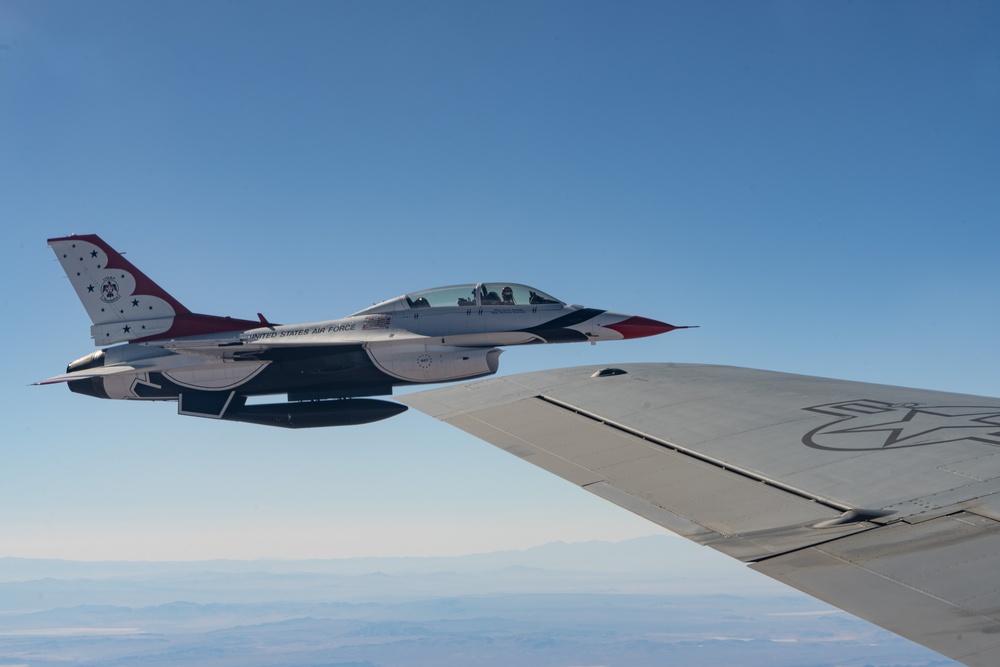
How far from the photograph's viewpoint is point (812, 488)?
812cm

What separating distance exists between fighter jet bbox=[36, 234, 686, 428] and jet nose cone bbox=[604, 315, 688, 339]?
30mm

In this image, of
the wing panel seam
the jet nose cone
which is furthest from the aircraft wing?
the jet nose cone

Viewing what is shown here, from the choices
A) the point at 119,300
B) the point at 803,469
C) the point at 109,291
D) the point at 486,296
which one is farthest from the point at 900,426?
the point at 109,291

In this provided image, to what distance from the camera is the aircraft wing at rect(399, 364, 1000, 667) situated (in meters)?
5.69

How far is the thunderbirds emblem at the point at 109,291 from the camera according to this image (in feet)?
93.4

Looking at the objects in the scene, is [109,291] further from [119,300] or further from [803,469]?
[803,469]

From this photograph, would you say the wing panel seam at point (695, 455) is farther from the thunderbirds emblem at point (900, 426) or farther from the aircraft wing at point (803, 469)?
the thunderbirds emblem at point (900, 426)

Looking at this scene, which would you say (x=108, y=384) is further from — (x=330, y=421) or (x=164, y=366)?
(x=330, y=421)

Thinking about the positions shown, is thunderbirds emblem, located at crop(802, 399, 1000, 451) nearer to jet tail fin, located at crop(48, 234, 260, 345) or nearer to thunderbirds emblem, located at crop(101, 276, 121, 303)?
jet tail fin, located at crop(48, 234, 260, 345)

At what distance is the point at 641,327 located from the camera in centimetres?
2334

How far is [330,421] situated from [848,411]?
1633cm

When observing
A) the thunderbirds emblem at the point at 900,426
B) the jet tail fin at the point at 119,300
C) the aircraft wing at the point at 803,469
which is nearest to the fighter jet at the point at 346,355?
the jet tail fin at the point at 119,300

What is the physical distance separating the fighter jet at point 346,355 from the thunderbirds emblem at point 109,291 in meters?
2.62

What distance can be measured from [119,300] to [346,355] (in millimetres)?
9810
